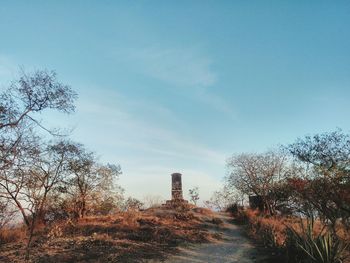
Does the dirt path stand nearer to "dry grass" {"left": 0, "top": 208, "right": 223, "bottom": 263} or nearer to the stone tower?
"dry grass" {"left": 0, "top": 208, "right": 223, "bottom": 263}

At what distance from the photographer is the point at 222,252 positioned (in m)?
12.6

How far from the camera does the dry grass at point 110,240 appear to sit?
10422mm

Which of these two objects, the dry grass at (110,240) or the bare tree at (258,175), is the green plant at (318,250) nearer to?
the dry grass at (110,240)

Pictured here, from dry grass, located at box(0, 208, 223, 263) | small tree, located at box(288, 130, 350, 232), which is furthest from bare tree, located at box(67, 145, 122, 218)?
small tree, located at box(288, 130, 350, 232)

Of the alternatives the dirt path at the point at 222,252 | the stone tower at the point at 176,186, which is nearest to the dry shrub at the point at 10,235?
the dirt path at the point at 222,252

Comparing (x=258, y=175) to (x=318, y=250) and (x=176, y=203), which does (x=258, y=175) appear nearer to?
(x=176, y=203)

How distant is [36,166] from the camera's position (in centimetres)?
1138

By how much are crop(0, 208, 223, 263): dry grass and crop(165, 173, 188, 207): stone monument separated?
35.1 feet

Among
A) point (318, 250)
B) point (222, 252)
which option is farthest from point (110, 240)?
point (318, 250)

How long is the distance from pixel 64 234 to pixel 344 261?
11.2 metres

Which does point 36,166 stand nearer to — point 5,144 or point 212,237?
point 5,144

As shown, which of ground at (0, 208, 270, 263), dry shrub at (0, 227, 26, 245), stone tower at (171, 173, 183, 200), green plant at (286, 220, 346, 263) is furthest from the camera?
stone tower at (171, 173, 183, 200)

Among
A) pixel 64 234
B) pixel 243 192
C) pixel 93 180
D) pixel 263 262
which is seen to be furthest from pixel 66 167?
pixel 243 192

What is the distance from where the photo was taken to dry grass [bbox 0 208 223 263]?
10.4 meters
